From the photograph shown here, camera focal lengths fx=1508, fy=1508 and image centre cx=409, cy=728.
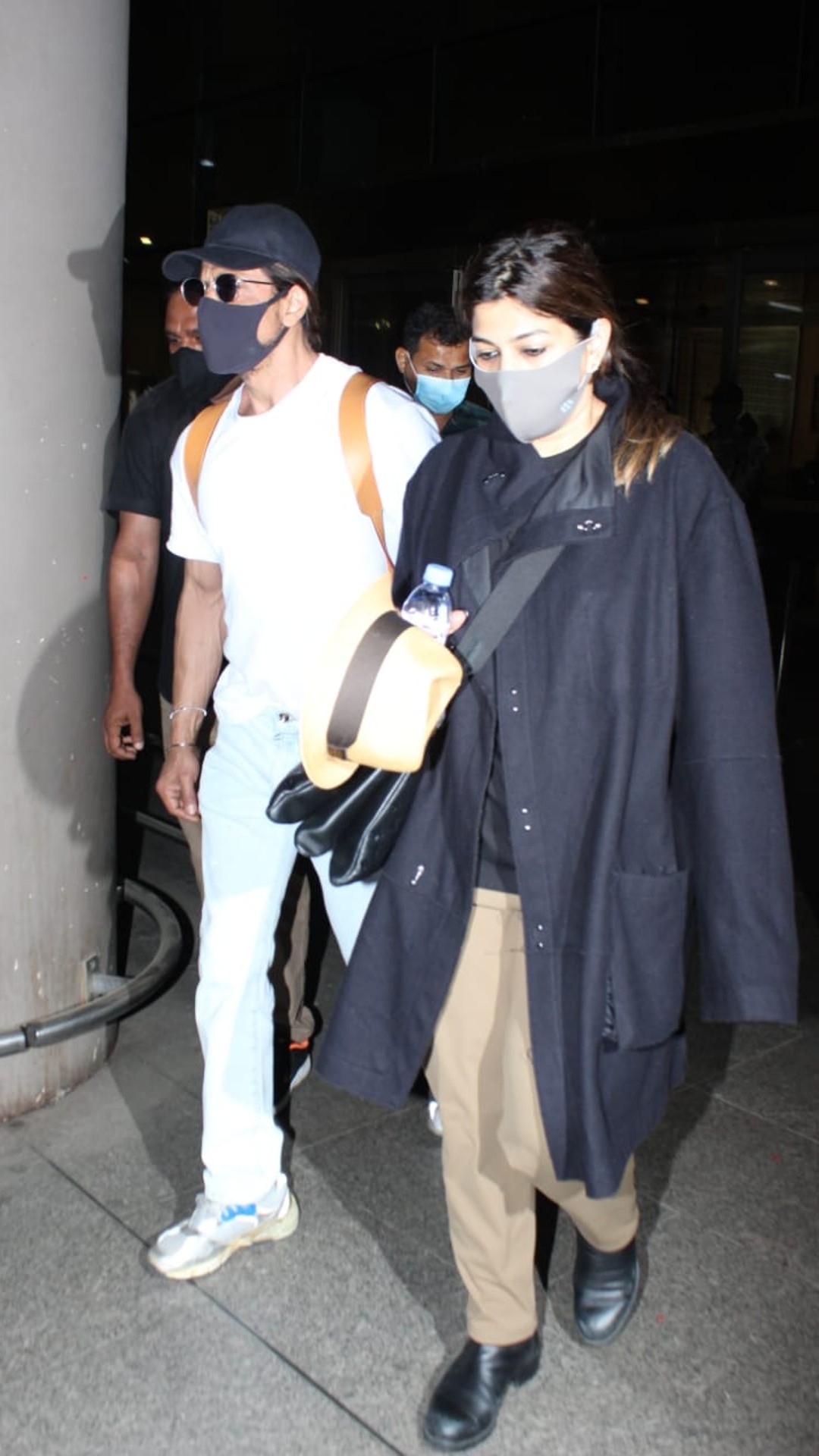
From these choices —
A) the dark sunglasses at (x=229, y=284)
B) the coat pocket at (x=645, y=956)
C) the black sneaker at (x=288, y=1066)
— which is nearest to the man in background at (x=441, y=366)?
the dark sunglasses at (x=229, y=284)

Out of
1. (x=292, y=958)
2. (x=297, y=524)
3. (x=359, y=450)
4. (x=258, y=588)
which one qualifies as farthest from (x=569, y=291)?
(x=292, y=958)

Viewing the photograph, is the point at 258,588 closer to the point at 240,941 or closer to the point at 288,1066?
the point at 240,941

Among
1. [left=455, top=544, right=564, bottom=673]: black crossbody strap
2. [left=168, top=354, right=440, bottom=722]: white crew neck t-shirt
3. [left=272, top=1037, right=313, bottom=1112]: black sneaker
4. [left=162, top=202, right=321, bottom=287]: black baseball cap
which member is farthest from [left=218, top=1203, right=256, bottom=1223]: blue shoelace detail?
[left=162, top=202, right=321, bottom=287]: black baseball cap

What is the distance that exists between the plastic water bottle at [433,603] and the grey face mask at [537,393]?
11.4 inches

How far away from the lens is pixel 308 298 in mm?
3238

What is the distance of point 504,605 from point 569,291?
20.9 inches

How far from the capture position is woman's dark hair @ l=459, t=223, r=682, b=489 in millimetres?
2490

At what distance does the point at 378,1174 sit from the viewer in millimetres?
3646

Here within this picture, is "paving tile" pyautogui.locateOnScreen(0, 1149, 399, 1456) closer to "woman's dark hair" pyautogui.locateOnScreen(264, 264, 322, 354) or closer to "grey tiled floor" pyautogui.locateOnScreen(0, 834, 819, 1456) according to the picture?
"grey tiled floor" pyautogui.locateOnScreen(0, 834, 819, 1456)

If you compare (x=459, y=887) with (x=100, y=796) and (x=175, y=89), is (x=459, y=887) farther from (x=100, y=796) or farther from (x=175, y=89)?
(x=175, y=89)

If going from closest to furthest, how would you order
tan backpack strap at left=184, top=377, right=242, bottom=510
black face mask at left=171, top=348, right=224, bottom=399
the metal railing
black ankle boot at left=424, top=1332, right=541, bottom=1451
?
black ankle boot at left=424, top=1332, right=541, bottom=1451 → tan backpack strap at left=184, top=377, right=242, bottom=510 → the metal railing → black face mask at left=171, top=348, right=224, bottom=399

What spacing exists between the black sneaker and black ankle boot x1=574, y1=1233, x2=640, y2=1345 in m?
1.24

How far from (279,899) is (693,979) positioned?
2.33 m

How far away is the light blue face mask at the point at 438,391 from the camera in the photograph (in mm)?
4605
